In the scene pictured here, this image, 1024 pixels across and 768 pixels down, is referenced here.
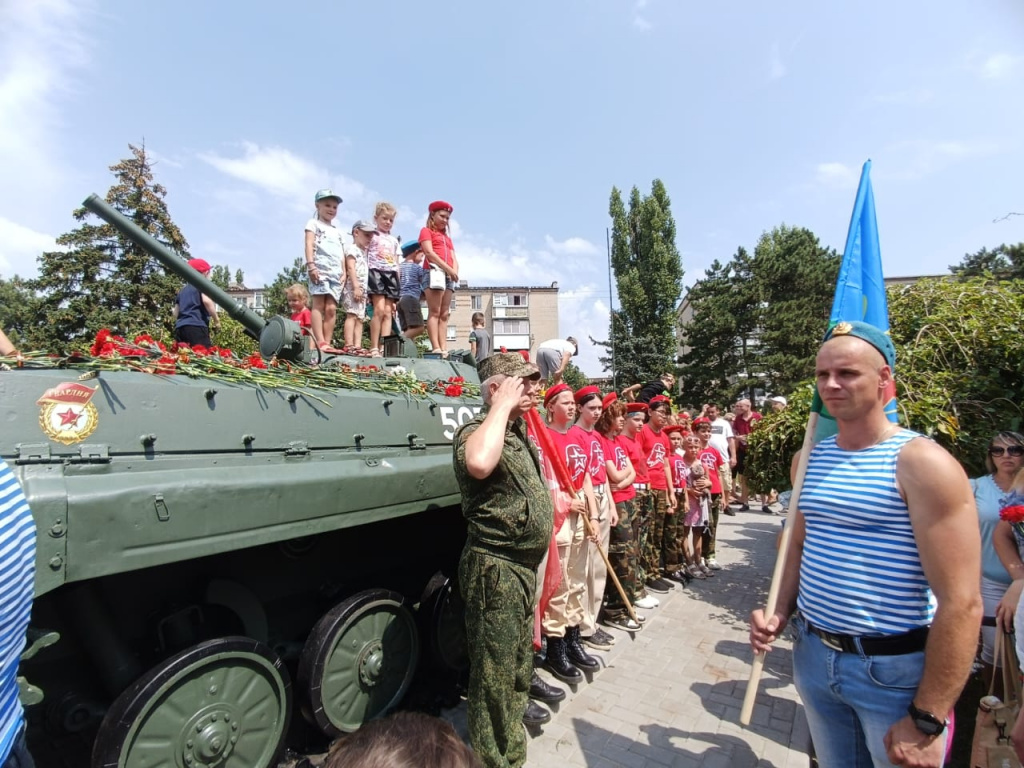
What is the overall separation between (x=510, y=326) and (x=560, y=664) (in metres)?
53.4

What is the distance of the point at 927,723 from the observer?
153 centimetres

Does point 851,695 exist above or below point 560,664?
above

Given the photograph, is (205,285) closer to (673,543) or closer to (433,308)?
(433,308)

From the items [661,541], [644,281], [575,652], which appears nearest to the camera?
[575,652]

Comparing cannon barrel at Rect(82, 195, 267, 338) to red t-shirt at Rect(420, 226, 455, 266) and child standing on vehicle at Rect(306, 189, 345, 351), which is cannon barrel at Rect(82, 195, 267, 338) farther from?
red t-shirt at Rect(420, 226, 455, 266)

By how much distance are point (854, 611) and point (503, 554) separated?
145cm

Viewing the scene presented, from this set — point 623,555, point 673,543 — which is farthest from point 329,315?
point 673,543

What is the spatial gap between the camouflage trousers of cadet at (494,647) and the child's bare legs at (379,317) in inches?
141

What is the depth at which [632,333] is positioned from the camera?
32125 mm

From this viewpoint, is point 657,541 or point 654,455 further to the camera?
point 657,541

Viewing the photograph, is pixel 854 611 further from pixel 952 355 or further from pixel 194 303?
pixel 194 303

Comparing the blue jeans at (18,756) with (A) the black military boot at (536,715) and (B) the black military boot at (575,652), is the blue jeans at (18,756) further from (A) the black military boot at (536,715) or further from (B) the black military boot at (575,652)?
(B) the black military boot at (575,652)

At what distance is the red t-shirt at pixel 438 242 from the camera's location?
5922mm

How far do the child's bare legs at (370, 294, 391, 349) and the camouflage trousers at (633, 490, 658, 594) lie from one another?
3.01 m
